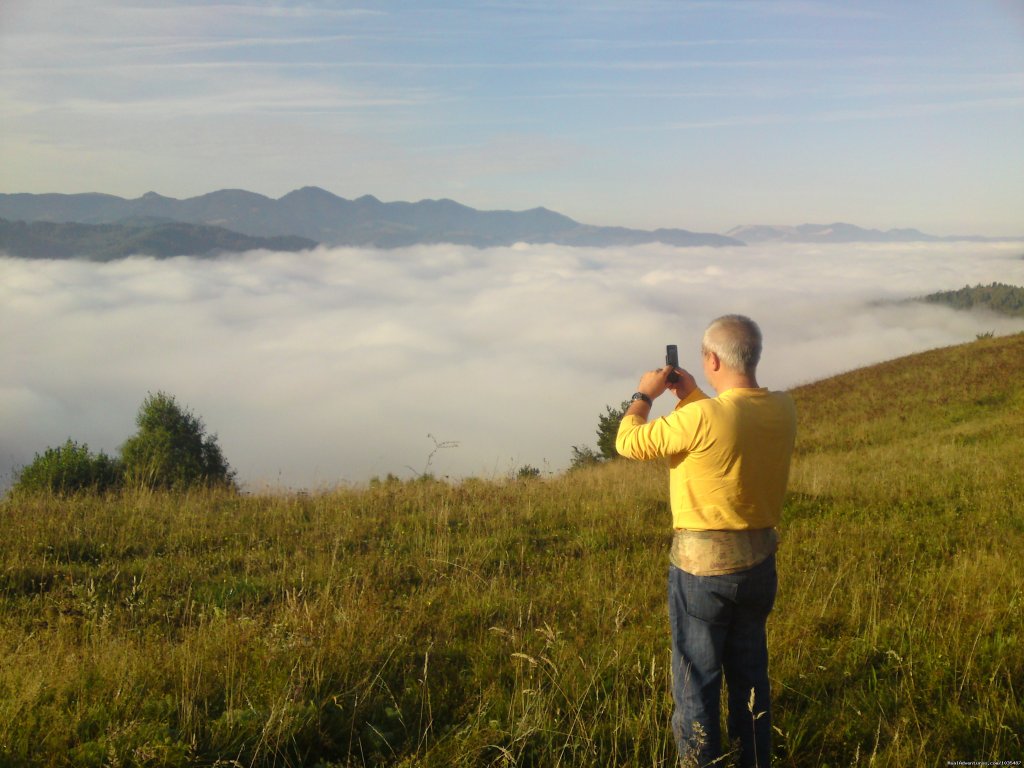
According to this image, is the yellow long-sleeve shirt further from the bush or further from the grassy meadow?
the bush

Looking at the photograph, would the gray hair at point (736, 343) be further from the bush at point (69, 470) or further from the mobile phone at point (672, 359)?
the bush at point (69, 470)

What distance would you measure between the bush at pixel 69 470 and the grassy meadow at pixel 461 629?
6.82 meters

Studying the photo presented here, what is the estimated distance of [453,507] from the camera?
28.1ft

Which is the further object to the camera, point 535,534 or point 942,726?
point 535,534

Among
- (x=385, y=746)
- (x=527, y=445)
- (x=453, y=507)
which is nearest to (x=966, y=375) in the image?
(x=453, y=507)

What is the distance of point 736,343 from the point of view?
3.02 m

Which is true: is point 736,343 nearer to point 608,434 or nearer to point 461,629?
point 461,629

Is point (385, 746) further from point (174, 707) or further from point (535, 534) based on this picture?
point (535, 534)

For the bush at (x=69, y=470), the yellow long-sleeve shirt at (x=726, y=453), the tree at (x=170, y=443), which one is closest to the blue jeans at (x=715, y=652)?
the yellow long-sleeve shirt at (x=726, y=453)

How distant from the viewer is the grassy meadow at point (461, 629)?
3.29m

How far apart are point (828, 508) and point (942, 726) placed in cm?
511

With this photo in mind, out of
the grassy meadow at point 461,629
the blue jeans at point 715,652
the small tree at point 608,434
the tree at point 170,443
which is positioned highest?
the blue jeans at point 715,652

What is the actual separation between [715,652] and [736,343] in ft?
3.96

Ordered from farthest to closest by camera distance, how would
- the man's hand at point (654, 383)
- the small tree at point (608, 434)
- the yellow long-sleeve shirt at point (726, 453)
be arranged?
the small tree at point (608, 434) < the man's hand at point (654, 383) < the yellow long-sleeve shirt at point (726, 453)
